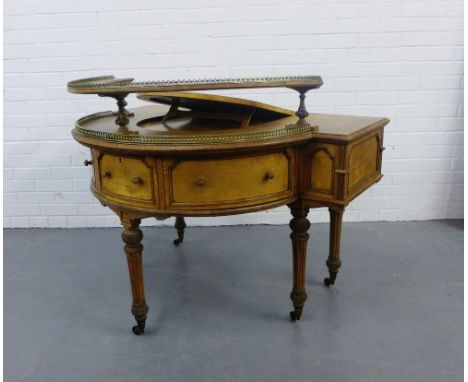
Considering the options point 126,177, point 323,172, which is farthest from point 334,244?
point 126,177

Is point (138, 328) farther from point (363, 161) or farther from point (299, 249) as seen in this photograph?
point (363, 161)

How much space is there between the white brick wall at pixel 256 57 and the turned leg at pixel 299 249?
4.57ft

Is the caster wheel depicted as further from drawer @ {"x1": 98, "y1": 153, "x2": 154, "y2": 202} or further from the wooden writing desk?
drawer @ {"x1": 98, "y1": 153, "x2": 154, "y2": 202}

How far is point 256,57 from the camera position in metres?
3.22

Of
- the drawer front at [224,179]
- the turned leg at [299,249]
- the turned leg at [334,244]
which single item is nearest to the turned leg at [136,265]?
the drawer front at [224,179]

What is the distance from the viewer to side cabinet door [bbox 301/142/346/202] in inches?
74.2

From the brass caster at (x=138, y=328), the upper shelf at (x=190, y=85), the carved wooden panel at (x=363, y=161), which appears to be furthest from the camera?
the brass caster at (x=138, y=328)

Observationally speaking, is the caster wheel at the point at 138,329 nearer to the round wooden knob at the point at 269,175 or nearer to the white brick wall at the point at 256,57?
the round wooden knob at the point at 269,175

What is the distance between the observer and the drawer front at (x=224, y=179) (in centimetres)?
185

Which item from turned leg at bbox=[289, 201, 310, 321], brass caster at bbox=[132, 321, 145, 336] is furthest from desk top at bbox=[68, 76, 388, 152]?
brass caster at bbox=[132, 321, 145, 336]

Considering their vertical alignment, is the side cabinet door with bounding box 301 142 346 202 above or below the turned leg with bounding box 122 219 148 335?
above

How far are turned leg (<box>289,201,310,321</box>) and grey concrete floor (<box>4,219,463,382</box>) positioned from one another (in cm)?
11

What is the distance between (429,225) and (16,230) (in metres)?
3.18

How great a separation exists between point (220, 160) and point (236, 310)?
95 centimetres
